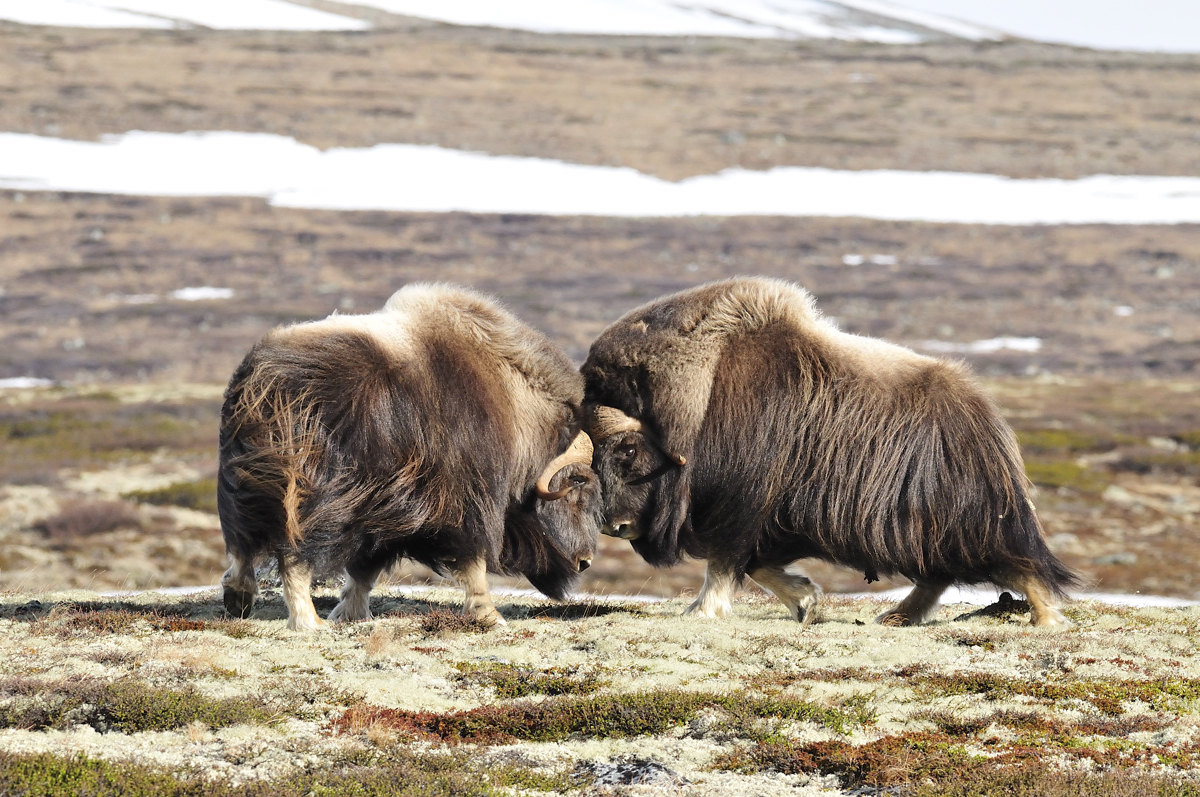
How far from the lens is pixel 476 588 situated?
18.9 ft

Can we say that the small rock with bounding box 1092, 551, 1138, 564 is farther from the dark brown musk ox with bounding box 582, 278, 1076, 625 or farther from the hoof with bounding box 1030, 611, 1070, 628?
the hoof with bounding box 1030, 611, 1070, 628

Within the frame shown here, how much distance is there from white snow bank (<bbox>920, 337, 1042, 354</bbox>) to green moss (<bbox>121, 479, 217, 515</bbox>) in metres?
22.4

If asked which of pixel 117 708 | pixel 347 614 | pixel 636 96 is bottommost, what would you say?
pixel 347 614

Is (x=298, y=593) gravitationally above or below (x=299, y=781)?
below

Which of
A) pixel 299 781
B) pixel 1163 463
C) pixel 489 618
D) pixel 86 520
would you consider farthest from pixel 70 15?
pixel 299 781

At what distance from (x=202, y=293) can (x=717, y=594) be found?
3468 cm

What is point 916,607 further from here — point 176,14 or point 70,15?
point 176,14

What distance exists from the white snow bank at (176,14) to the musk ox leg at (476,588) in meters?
71.2

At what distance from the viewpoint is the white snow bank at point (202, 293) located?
122 feet

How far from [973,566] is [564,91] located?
61.2 metres

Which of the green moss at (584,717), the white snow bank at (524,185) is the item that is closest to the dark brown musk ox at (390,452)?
the green moss at (584,717)

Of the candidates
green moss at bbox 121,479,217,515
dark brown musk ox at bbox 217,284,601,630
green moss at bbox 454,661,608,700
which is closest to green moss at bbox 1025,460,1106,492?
green moss at bbox 121,479,217,515

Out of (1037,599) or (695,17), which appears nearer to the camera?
(1037,599)

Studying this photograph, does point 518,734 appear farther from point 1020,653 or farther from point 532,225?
point 532,225
